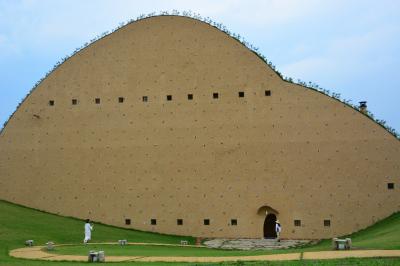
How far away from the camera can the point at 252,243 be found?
1952 cm

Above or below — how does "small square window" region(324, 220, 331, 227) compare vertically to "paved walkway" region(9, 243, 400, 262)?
above

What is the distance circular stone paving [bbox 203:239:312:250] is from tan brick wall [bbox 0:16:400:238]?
0.74 meters

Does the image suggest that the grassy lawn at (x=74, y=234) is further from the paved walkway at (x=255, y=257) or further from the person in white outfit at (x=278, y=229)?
the person in white outfit at (x=278, y=229)

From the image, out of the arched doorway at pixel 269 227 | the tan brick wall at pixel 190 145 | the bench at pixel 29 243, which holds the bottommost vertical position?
the bench at pixel 29 243

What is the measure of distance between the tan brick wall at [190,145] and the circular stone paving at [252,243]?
2.44 feet

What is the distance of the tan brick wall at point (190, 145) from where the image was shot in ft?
68.4

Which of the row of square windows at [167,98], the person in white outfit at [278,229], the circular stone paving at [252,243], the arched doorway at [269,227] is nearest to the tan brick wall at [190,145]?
the row of square windows at [167,98]

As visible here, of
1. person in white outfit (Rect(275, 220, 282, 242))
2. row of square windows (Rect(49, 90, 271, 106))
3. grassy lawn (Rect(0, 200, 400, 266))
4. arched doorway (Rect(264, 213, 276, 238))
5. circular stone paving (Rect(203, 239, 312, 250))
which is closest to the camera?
grassy lawn (Rect(0, 200, 400, 266))

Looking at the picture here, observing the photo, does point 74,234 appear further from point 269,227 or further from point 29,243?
point 269,227

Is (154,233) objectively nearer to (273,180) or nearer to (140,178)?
(140,178)

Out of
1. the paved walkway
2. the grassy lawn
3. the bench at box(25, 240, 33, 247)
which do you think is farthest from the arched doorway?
the paved walkway

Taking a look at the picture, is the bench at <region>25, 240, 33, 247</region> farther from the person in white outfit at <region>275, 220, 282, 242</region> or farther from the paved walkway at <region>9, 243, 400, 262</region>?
the person in white outfit at <region>275, 220, 282, 242</region>

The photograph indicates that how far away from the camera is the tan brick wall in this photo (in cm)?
2086

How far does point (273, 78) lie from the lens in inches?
867
